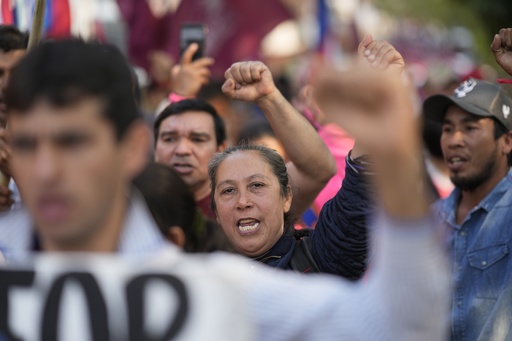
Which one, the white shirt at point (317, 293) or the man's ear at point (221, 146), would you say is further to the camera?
the man's ear at point (221, 146)

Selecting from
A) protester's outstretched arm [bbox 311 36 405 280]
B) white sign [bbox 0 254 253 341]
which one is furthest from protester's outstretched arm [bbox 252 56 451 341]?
protester's outstretched arm [bbox 311 36 405 280]

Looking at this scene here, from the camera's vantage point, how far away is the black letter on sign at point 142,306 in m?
2.14

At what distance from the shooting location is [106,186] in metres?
2.19

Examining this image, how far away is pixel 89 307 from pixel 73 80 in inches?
18.5

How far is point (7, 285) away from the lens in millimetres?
2213

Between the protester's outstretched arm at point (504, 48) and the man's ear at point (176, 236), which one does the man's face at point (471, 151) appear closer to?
the protester's outstretched arm at point (504, 48)

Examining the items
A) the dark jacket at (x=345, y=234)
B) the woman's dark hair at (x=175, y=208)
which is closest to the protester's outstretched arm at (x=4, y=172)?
the woman's dark hair at (x=175, y=208)

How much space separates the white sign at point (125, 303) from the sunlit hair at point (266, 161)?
103 inches

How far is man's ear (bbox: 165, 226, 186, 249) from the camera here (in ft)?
10.3

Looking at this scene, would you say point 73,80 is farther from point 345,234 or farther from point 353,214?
point 345,234

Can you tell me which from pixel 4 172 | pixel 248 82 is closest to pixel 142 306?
pixel 4 172

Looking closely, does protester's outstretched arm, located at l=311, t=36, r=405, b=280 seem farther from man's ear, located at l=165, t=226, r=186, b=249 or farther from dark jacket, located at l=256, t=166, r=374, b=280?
man's ear, located at l=165, t=226, r=186, b=249

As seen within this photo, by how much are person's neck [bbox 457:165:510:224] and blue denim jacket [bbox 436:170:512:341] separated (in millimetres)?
117

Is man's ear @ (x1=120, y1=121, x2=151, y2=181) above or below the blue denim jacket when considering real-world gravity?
above
